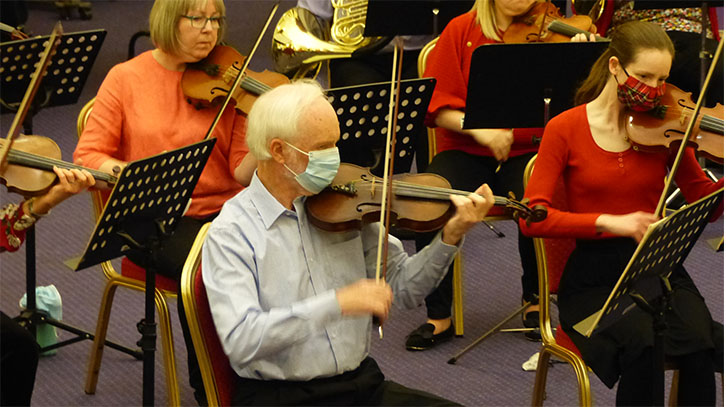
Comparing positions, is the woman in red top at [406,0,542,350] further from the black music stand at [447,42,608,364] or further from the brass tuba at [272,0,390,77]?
the brass tuba at [272,0,390,77]

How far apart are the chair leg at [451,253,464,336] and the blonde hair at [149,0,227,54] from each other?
3.65 feet

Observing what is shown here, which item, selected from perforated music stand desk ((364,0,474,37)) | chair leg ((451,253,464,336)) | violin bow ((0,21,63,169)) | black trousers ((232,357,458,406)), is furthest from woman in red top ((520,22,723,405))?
violin bow ((0,21,63,169))

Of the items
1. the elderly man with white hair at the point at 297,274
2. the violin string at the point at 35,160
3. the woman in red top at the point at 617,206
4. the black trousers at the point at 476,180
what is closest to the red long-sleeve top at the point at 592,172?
the woman in red top at the point at 617,206

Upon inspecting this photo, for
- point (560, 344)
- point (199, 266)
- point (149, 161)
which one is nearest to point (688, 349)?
point (560, 344)

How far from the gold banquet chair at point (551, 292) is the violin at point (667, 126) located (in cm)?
23

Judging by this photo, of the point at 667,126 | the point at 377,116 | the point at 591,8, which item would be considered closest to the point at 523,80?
the point at 377,116

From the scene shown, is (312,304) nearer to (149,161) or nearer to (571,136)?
(149,161)

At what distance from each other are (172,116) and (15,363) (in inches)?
35.3

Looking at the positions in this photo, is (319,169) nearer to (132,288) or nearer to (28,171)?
(28,171)

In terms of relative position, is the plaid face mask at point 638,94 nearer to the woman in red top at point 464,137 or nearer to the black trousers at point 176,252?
the woman in red top at point 464,137

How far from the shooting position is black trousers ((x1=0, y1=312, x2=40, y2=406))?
2354mm

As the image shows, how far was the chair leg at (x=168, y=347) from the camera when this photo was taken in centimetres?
A: 276

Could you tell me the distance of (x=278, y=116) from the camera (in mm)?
2045

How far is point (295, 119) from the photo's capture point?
6.66ft
